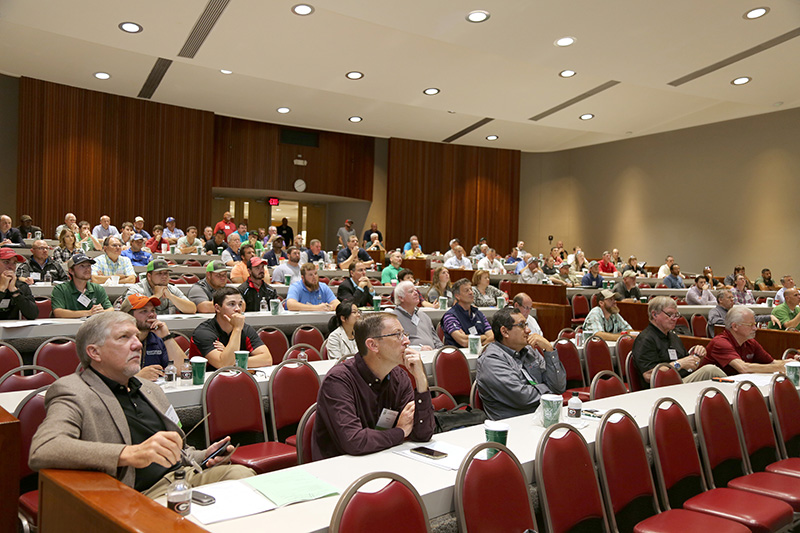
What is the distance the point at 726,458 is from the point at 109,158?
559 inches

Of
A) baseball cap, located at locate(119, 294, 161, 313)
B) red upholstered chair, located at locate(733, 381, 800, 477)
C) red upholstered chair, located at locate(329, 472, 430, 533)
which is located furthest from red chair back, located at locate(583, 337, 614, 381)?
red upholstered chair, located at locate(329, 472, 430, 533)

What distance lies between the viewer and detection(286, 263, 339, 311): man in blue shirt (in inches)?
277

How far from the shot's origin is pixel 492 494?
227cm

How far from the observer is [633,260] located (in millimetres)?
14289

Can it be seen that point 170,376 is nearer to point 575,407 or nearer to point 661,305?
point 575,407

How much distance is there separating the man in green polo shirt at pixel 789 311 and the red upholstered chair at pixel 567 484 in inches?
263

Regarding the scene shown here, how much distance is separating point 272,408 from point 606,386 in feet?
7.19

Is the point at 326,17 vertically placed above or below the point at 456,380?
above

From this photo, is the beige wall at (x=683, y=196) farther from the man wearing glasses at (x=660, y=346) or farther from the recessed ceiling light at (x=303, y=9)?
the recessed ceiling light at (x=303, y=9)

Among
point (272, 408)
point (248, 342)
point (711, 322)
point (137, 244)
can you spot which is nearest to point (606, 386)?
point (272, 408)

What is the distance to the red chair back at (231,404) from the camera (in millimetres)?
3500

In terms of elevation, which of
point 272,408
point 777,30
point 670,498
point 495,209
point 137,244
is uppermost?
point 777,30

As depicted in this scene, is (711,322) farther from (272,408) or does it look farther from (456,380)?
(272,408)

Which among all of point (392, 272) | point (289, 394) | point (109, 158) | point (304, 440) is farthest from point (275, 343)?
point (109, 158)
